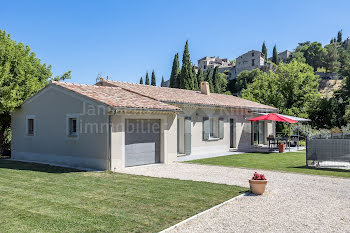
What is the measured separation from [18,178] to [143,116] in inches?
225

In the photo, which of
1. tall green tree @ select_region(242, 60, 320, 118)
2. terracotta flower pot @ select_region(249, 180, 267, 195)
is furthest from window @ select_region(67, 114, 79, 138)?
tall green tree @ select_region(242, 60, 320, 118)

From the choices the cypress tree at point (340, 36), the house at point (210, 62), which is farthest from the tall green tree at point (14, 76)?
the cypress tree at point (340, 36)

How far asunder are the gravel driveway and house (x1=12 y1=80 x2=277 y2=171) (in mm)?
2416

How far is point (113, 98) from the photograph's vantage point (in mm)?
13875

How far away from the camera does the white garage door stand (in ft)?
45.0

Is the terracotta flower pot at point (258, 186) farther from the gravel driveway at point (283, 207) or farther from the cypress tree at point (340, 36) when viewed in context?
the cypress tree at point (340, 36)

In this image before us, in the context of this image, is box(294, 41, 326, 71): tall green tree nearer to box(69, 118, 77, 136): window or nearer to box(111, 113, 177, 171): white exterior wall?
box(111, 113, 177, 171): white exterior wall

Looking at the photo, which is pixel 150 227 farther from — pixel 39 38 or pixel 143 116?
pixel 39 38

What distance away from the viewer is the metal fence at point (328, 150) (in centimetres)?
1330

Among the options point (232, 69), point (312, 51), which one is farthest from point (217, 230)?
point (312, 51)

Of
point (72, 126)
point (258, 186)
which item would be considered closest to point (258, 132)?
point (72, 126)

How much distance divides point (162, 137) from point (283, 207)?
853 centimetres

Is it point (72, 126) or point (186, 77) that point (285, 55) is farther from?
point (72, 126)

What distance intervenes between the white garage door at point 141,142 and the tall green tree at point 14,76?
24.3 feet
